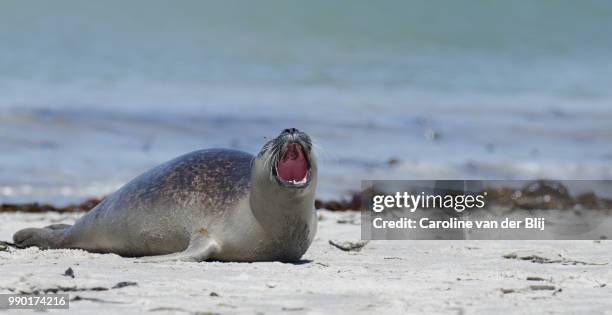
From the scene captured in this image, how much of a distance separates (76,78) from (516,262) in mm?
20114

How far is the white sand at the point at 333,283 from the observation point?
4.23 metres

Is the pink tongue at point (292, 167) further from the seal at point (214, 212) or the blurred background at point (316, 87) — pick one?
the blurred background at point (316, 87)

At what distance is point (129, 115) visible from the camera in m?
18.0

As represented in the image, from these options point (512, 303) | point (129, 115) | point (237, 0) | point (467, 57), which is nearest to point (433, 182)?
point (512, 303)

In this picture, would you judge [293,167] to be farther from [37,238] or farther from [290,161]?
[37,238]

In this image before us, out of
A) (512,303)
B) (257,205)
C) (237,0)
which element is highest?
(237,0)

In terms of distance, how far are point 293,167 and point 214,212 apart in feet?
1.82

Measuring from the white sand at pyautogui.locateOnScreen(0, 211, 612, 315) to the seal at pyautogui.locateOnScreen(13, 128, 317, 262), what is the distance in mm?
165

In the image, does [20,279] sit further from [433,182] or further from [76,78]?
[76,78]

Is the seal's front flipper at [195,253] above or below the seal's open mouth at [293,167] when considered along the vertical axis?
below

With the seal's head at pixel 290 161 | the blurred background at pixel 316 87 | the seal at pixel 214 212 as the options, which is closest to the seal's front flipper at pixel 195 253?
the seal at pixel 214 212

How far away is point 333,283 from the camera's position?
4863 millimetres

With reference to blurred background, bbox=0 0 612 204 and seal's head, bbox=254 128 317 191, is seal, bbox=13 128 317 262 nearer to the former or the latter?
seal's head, bbox=254 128 317 191

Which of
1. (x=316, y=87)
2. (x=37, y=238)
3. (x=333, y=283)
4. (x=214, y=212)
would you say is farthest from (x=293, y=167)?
(x=316, y=87)
